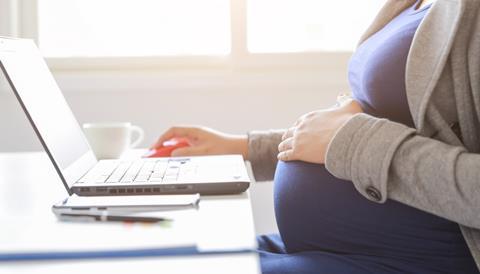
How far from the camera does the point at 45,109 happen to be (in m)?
0.81

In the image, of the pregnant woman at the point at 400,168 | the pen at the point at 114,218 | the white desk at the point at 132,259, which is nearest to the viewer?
the white desk at the point at 132,259

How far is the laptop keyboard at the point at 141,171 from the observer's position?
2.50 feet

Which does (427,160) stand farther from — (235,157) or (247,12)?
(247,12)

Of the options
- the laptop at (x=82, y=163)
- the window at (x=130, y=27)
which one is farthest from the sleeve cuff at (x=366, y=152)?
the window at (x=130, y=27)

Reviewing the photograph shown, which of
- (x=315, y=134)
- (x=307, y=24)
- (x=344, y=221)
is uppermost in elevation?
(x=307, y=24)

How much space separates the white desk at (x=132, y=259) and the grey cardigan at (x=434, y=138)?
0.50ft

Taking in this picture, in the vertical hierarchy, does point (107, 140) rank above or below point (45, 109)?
below

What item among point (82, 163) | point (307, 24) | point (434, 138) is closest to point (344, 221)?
point (434, 138)

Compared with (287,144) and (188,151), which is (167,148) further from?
(287,144)

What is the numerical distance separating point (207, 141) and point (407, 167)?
1.74 feet

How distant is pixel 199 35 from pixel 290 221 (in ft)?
3.22

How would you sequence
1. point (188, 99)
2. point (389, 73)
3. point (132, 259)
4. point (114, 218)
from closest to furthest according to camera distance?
point (132, 259)
point (114, 218)
point (389, 73)
point (188, 99)

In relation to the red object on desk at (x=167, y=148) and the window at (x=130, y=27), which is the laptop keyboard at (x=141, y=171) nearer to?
the red object on desk at (x=167, y=148)

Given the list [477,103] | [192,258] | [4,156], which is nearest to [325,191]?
[477,103]
